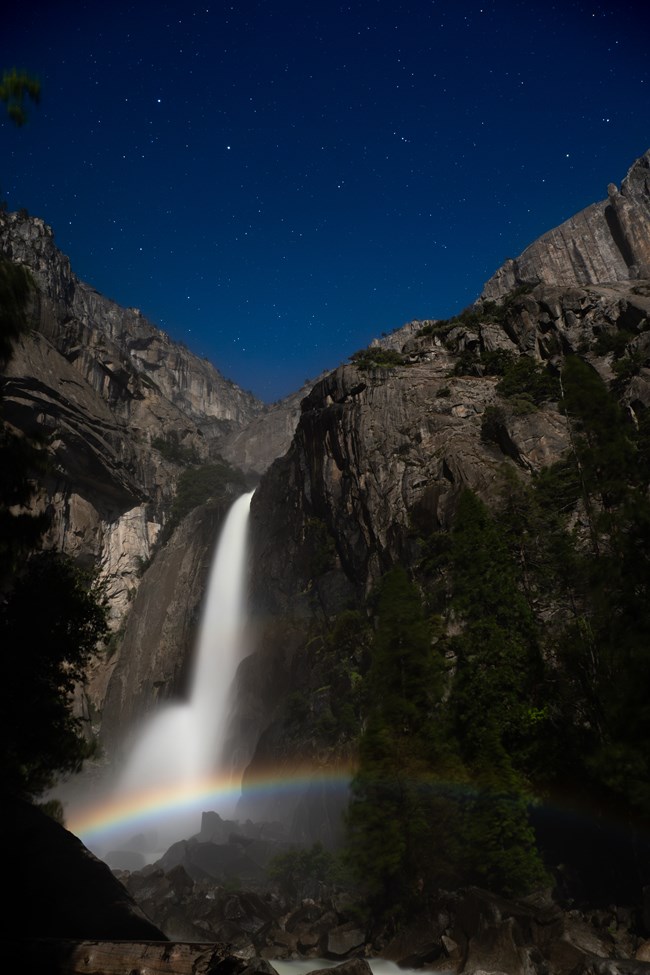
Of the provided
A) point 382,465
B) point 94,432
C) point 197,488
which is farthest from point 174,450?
point 382,465

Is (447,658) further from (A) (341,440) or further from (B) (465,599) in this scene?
(A) (341,440)

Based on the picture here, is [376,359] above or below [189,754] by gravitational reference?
above

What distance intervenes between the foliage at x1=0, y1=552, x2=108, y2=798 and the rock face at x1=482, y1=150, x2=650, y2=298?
3448 inches

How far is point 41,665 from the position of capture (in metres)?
14.4

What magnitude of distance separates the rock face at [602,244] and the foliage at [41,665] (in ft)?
287

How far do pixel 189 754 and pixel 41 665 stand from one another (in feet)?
129

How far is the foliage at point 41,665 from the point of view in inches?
520

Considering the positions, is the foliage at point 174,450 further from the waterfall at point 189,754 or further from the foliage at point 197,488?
the waterfall at point 189,754

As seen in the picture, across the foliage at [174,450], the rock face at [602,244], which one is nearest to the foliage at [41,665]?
the foliage at [174,450]

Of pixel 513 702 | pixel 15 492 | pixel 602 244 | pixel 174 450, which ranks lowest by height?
pixel 513 702

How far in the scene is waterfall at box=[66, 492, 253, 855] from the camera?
46.4m

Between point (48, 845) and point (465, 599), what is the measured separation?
17822mm

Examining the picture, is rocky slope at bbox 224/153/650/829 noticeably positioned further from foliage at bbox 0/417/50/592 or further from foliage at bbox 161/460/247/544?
foliage at bbox 0/417/50/592

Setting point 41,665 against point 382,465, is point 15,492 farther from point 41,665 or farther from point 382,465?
point 382,465
